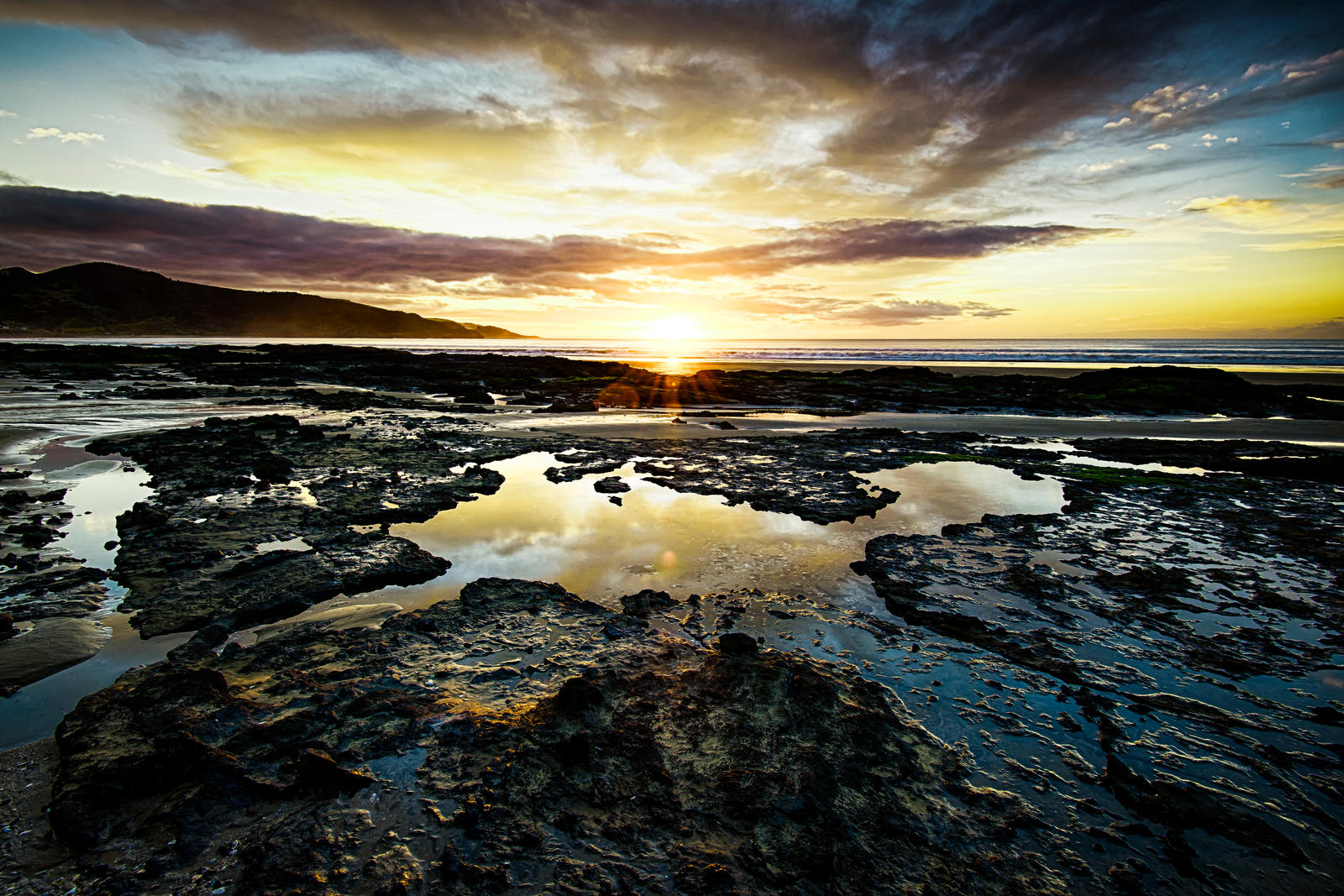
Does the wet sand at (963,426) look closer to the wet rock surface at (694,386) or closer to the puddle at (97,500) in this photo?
the wet rock surface at (694,386)

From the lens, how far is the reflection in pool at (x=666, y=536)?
7836mm

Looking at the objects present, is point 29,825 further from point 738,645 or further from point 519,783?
point 738,645

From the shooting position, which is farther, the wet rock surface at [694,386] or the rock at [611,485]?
the wet rock surface at [694,386]

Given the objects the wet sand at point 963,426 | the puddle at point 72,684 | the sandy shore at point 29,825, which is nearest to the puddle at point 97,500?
the puddle at point 72,684

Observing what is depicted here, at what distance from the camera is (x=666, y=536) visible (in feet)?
31.5

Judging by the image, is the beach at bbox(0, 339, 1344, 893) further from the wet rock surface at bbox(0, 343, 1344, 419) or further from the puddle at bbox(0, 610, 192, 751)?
the wet rock surface at bbox(0, 343, 1344, 419)

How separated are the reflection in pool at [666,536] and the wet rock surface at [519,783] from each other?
2224 millimetres

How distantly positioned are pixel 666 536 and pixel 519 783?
18.8 ft

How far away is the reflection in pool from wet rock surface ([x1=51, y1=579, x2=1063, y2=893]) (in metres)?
2.22

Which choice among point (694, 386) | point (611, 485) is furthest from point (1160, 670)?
point (694, 386)

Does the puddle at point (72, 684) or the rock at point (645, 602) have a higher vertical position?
the rock at point (645, 602)

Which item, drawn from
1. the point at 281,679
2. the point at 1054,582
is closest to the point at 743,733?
the point at 281,679

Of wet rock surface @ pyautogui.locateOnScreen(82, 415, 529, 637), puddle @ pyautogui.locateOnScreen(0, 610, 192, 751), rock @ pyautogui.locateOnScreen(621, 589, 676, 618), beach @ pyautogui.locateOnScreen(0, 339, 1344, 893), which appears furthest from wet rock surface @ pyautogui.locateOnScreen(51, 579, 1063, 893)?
wet rock surface @ pyautogui.locateOnScreen(82, 415, 529, 637)

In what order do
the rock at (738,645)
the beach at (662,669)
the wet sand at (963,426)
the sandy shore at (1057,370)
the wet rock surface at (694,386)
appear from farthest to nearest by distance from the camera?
the sandy shore at (1057,370) → the wet rock surface at (694,386) → the wet sand at (963,426) → the rock at (738,645) → the beach at (662,669)
